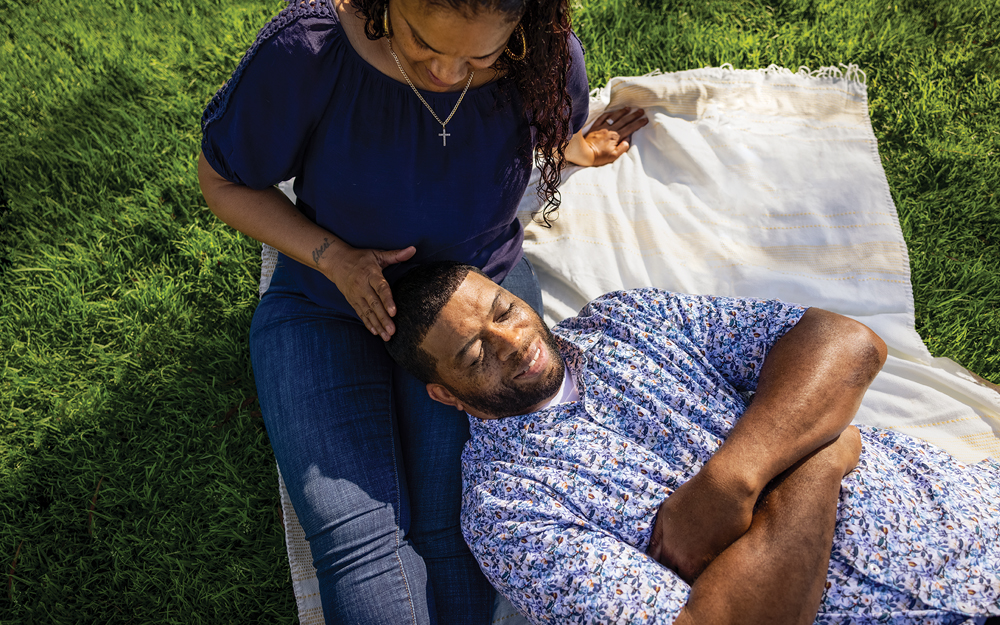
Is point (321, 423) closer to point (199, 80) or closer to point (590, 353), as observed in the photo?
point (590, 353)

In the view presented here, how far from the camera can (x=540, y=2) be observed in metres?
2.26

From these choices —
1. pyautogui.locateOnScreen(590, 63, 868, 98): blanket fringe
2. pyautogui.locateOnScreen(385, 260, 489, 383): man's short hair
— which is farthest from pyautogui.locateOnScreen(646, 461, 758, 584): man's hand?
pyautogui.locateOnScreen(590, 63, 868, 98): blanket fringe

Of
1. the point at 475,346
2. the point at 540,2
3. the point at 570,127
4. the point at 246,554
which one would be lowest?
the point at 246,554

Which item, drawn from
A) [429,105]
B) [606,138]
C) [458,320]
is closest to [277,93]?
[429,105]

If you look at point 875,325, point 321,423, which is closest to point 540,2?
point 321,423

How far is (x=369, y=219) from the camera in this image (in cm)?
268

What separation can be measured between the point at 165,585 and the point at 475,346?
2.07 meters

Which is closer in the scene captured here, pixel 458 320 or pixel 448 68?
pixel 448 68

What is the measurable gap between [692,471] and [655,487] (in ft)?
0.58

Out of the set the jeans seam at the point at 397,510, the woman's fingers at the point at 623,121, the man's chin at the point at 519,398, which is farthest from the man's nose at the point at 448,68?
the woman's fingers at the point at 623,121

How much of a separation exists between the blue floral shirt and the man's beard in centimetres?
7

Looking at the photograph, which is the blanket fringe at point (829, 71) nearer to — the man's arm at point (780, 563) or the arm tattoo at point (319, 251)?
the man's arm at point (780, 563)

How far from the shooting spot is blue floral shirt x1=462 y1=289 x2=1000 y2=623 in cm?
226

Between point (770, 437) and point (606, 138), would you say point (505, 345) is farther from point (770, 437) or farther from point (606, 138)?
point (606, 138)
